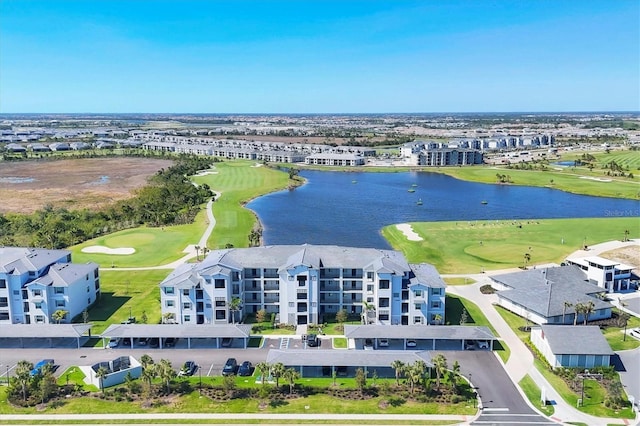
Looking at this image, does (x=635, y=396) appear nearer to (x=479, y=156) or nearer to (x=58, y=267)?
(x=58, y=267)

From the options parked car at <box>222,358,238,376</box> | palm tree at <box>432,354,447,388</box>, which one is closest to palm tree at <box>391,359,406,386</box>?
palm tree at <box>432,354,447,388</box>

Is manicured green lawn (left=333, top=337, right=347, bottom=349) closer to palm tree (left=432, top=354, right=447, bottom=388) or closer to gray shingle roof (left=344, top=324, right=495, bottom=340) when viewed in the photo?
gray shingle roof (left=344, top=324, right=495, bottom=340)

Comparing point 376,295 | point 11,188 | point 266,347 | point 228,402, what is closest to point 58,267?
point 266,347

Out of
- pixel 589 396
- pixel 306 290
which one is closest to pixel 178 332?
pixel 306 290

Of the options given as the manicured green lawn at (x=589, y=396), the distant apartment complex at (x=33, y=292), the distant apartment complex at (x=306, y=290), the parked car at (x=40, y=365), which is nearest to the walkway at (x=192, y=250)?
the distant apartment complex at (x=33, y=292)

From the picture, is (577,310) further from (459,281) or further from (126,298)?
(126,298)

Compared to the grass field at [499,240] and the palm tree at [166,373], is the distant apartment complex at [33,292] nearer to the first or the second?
the palm tree at [166,373]
